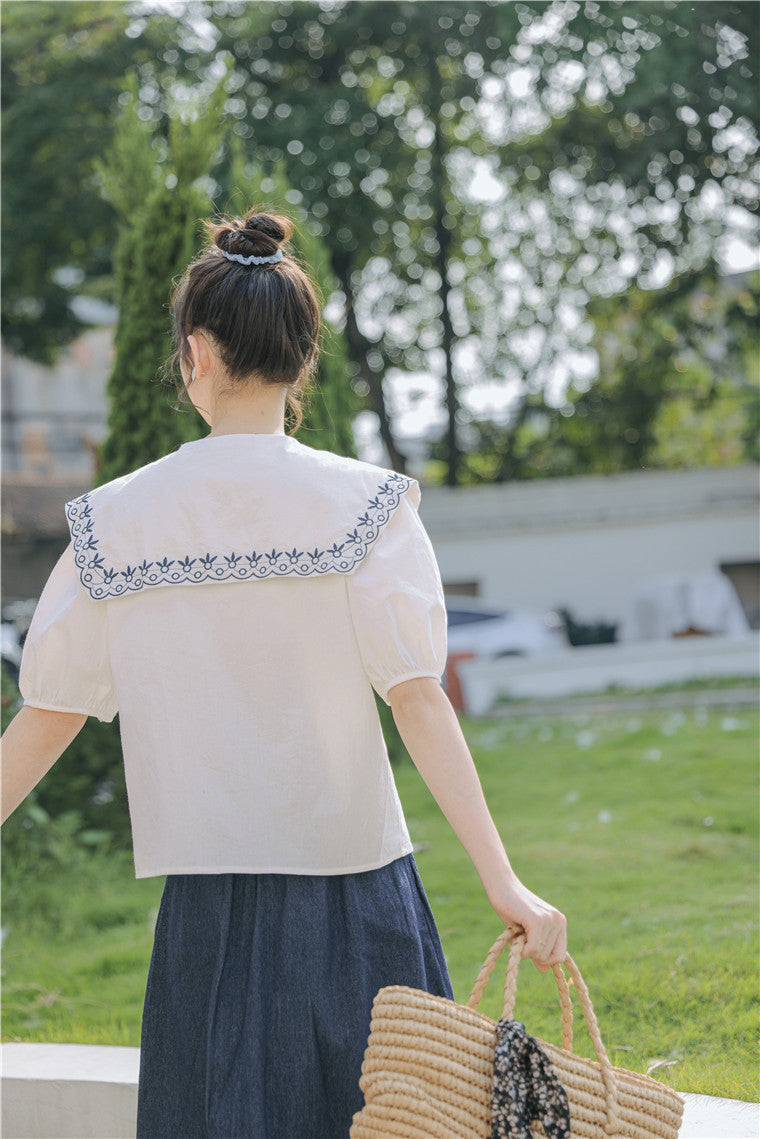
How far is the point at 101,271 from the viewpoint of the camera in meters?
16.2

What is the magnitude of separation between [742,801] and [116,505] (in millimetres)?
4331

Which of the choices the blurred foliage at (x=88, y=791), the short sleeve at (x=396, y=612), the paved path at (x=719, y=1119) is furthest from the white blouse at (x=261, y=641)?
the blurred foliage at (x=88, y=791)

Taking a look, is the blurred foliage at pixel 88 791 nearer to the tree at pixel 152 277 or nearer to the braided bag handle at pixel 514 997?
the tree at pixel 152 277

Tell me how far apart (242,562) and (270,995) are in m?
0.62

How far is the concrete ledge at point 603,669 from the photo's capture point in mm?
10227

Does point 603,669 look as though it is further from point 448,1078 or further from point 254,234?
point 448,1078

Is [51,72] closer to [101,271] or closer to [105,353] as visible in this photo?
[101,271]

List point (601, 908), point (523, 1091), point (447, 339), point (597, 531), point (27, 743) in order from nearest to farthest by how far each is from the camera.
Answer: point (523, 1091) < point (27, 743) < point (601, 908) < point (597, 531) < point (447, 339)

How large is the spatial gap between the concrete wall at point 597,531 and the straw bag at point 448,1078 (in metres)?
15.3

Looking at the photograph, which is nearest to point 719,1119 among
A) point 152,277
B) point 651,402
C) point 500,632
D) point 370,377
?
point 152,277

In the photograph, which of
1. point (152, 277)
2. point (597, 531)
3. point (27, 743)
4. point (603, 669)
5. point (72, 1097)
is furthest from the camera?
point (597, 531)

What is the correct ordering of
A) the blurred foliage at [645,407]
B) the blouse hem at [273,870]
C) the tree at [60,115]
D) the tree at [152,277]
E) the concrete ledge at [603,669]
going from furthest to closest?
the blurred foliage at [645,407] → the tree at [60,115] → the concrete ledge at [603,669] → the tree at [152,277] → the blouse hem at [273,870]

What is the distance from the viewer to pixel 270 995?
1656 millimetres

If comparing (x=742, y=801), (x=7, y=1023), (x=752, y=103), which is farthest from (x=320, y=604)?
(x=752, y=103)
